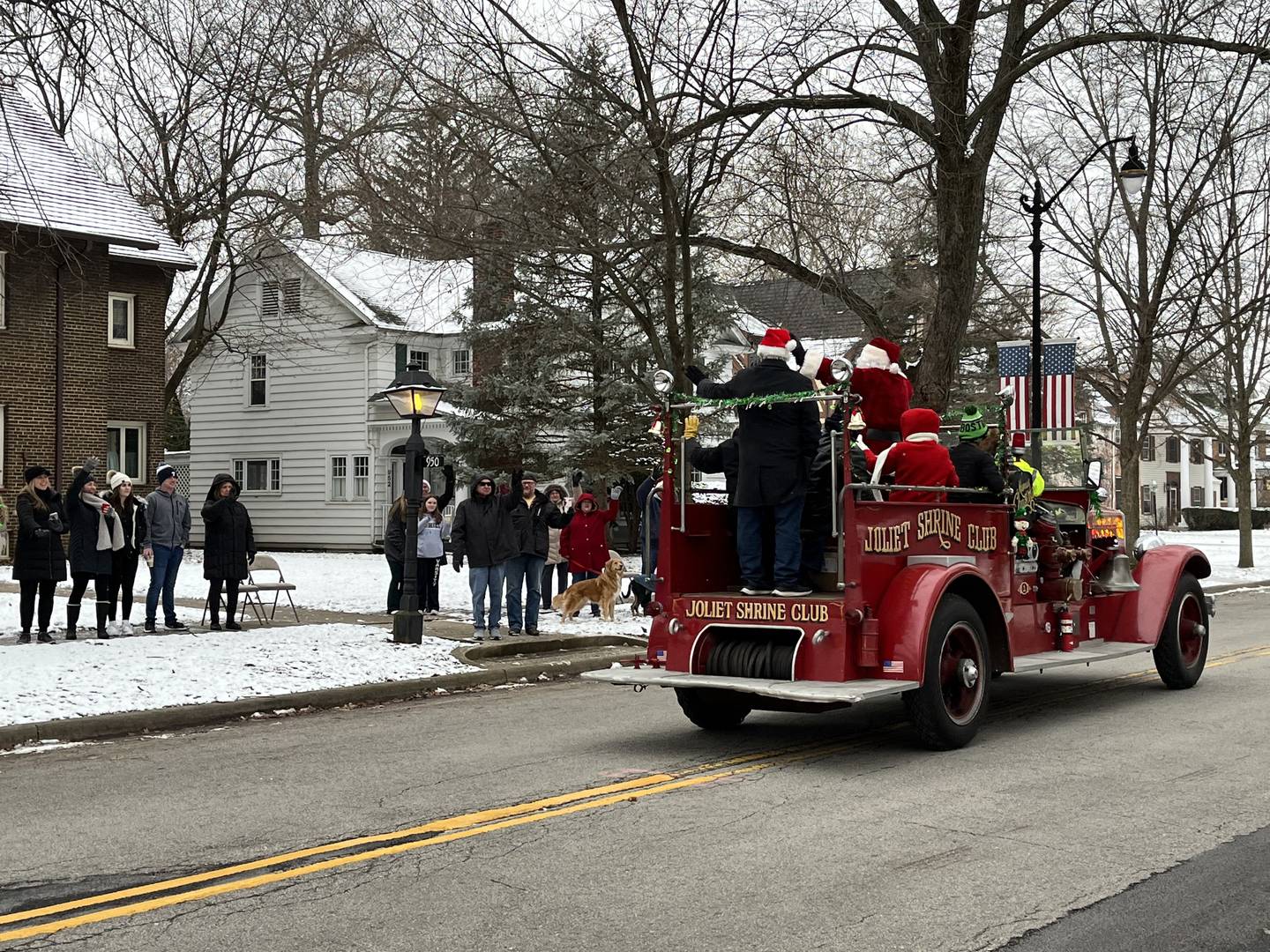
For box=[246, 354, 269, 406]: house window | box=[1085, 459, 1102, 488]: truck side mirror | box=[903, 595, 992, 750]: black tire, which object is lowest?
box=[903, 595, 992, 750]: black tire

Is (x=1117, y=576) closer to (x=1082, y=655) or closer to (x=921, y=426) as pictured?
(x=1082, y=655)

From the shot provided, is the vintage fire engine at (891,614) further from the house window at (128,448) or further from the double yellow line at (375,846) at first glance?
the house window at (128,448)

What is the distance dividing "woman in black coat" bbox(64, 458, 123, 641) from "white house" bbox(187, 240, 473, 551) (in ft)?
68.0

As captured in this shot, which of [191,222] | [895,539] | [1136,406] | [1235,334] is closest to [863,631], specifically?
[895,539]

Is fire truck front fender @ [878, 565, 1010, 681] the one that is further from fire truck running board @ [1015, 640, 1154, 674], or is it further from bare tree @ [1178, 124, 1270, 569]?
bare tree @ [1178, 124, 1270, 569]

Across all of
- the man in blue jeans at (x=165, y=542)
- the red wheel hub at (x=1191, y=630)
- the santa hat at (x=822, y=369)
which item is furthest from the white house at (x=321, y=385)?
the santa hat at (x=822, y=369)

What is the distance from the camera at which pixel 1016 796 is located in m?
7.11

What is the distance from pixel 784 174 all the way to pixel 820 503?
7.72 m

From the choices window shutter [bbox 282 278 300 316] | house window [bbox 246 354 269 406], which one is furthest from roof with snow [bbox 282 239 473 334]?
house window [bbox 246 354 269 406]

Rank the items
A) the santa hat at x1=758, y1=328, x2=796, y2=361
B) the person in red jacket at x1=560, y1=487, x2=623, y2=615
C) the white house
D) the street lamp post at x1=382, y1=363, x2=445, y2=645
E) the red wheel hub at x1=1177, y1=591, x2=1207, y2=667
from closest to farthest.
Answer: the santa hat at x1=758, y1=328, x2=796, y2=361
the red wheel hub at x1=1177, y1=591, x2=1207, y2=667
the street lamp post at x1=382, y1=363, x2=445, y2=645
the person in red jacket at x1=560, y1=487, x2=623, y2=615
the white house

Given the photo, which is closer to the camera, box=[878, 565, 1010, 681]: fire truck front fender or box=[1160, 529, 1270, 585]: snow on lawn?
box=[878, 565, 1010, 681]: fire truck front fender

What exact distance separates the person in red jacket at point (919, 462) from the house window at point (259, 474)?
108ft

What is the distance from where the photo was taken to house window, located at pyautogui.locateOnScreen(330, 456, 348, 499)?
38281mm

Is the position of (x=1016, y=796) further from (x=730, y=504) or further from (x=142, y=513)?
(x=142, y=513)
